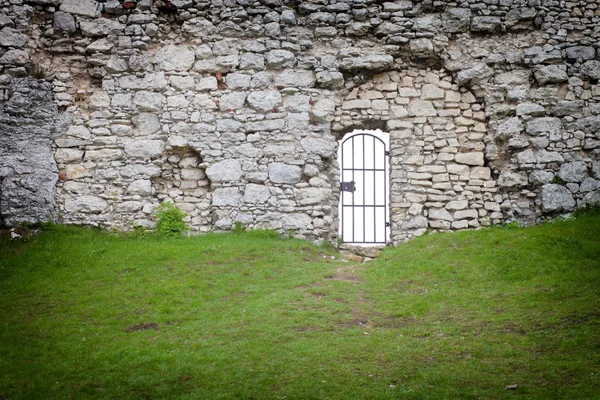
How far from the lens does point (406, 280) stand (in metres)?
10.4

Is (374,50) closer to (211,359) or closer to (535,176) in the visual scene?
(535,176)

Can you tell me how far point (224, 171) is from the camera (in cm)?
1288

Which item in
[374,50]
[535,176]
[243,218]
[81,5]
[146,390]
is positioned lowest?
[146,390]

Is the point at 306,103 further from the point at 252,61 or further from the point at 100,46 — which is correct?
the point at 100,46

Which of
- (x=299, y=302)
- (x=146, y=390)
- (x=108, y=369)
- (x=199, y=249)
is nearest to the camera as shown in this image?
(x=146, y=390)

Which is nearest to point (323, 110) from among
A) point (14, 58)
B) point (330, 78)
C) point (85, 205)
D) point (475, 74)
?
point (330, 78)

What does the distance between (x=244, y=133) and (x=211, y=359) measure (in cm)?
678

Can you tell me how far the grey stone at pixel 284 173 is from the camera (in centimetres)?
1286

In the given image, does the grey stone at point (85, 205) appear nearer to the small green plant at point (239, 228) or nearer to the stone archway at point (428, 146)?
the small green plant at point (239, 228)

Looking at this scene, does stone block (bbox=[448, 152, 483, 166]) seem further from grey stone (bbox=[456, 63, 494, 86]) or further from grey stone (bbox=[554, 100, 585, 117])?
grey stone (bbox=[554, 100, 585, 117])

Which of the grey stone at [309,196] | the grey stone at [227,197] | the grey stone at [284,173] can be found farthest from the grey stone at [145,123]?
the grey stone at [309,196]

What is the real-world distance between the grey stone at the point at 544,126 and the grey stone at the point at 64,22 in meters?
10.4

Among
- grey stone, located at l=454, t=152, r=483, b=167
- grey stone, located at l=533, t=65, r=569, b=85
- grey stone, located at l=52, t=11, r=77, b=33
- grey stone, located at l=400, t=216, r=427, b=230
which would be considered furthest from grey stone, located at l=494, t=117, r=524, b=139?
grey stone, located at l=52, t=11, r=77, b=33

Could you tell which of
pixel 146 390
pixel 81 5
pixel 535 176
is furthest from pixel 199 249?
pixel 535 176
